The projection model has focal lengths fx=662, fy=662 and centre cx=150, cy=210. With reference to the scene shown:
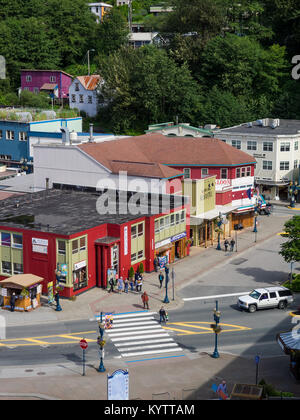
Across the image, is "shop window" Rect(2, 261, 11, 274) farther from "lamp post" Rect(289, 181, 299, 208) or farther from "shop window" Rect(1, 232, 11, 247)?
"lamp post" Rect(289, 181, 299, 208)

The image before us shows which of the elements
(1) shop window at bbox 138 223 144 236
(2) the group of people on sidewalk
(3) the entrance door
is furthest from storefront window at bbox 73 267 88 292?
(1) shop window at bbox 138 223 144 236

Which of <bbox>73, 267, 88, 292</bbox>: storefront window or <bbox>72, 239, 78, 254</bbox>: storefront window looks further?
<bbox>73, 267, 88, 292</bbox>: storefront window

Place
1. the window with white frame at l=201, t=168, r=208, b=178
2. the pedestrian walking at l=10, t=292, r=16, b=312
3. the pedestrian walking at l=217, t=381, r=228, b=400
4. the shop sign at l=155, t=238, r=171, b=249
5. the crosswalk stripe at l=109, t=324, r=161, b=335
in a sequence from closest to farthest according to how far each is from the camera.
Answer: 1. the pedestrian walking at l=217, t=381, r=228, b=400
2. the crosswalk stripe at l=109, t=324, r=161, b=335
3. the pedestrian walking at l=10, t=292, r=16, b=312
4. the shop sign at l=155, t=238, r=171, b=249
5. the window with white frame at l=201, t=168, r=208, b=178

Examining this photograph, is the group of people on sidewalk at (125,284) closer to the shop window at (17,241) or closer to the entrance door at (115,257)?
the entrance door at (115,257)

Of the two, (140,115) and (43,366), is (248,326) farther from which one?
(140,115)

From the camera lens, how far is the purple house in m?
131

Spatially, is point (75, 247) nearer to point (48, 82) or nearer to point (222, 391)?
point (222, 391)

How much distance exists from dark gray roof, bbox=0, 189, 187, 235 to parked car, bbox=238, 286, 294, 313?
11.7 meters

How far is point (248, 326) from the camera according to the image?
1738 inches

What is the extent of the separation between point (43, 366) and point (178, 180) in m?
29.6

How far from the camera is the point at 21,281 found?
46.1 meters

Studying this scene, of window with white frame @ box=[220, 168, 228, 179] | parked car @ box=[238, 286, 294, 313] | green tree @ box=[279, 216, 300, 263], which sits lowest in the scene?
parked car @ box=[238, 286, 294, 313]
